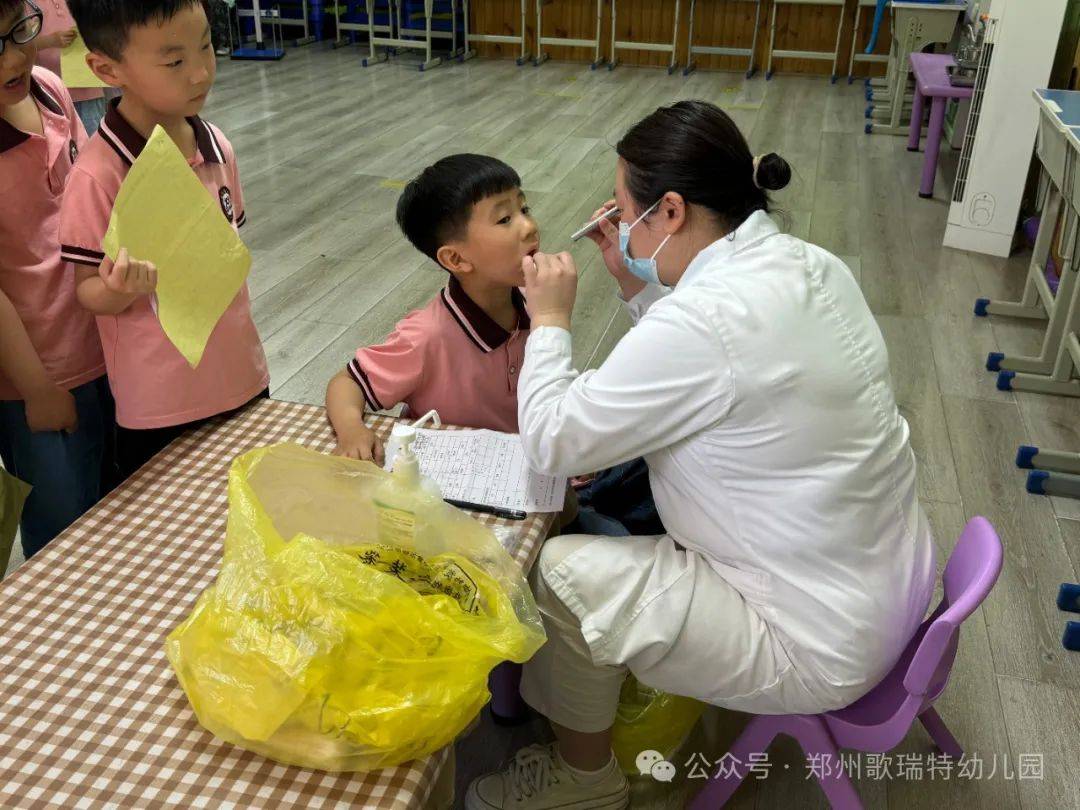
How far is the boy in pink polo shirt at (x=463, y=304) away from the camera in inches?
63.8

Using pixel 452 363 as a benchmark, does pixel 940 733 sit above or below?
below

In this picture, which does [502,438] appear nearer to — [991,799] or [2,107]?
[2,107]

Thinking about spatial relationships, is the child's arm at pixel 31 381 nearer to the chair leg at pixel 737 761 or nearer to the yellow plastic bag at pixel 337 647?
the yellow plastic bag at pixel 337 647

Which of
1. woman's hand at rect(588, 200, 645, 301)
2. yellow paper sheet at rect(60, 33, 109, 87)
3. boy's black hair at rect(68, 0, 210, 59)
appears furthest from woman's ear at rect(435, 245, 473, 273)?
yellow paper sheet at rect(60, 33, 109, 87)

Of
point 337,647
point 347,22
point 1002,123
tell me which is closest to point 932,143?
point 1002,123

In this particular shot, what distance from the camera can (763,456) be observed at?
1203 millimetres

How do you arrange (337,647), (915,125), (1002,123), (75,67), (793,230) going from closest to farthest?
(337,647) → (75,67) → (1002,123) → (793,230) → (915,125)

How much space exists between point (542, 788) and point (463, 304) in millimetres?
784

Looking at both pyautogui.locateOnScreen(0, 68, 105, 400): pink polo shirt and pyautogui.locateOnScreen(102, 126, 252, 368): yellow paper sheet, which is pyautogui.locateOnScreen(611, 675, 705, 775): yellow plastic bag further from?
pyautogui.locateOnScreen(0, 68, 105, 400): pink polo shirt

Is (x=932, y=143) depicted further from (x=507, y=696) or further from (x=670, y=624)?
(x=670, y=624)

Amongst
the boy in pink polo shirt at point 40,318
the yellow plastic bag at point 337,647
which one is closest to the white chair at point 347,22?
the boy in pink polo shirt at point 40,318

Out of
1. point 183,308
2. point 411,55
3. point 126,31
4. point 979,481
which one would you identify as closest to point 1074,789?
point 979,481

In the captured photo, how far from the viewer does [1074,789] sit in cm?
164

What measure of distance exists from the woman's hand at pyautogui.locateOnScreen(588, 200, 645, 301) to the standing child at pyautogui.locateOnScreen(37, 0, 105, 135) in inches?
38.8
